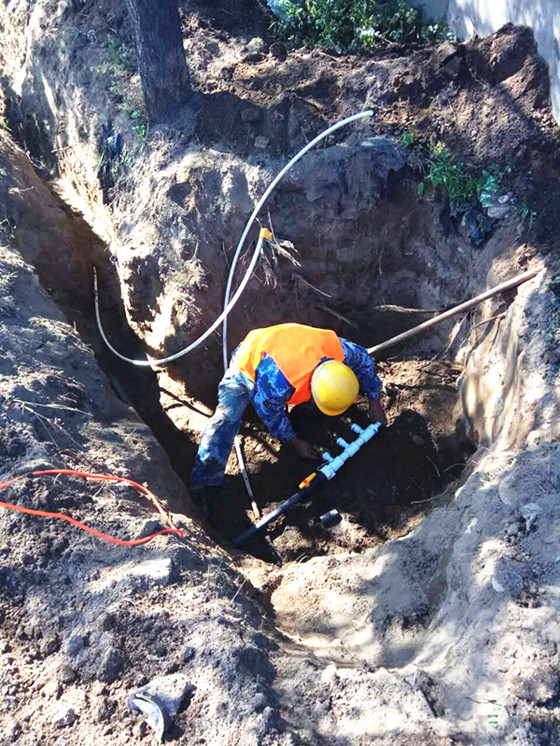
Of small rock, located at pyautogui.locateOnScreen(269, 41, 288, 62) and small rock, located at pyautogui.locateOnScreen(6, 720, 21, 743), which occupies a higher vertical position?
small rock, located at pyautogui.locateOnScreen(269, 41, 288, 62)

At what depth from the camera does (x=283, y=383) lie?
161 inches

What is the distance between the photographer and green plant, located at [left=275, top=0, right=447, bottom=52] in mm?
5297

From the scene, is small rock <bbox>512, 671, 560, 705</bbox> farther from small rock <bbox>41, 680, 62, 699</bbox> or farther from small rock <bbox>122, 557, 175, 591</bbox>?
small rock <bbox>41, 680, 62, 699</bbox>

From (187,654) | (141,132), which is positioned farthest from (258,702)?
(141,132)

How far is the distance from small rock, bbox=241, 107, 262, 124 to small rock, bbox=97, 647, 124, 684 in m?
4.24

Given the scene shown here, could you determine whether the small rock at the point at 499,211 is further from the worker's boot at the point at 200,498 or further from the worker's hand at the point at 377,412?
the worker's boot at the point at 200,498

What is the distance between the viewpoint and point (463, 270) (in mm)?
4559

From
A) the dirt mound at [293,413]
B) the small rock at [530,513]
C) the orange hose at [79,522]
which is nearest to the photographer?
the dirt mound at [293,413]

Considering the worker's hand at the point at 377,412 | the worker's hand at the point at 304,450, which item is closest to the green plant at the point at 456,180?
the worker's hand at the point at 377,412

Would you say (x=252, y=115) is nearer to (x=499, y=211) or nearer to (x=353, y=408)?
(x=499, y=211)

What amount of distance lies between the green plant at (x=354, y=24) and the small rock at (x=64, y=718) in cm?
556

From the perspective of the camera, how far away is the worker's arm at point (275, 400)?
13.5ft

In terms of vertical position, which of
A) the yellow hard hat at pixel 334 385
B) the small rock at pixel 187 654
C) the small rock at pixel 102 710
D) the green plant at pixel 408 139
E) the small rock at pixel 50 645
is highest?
the green plant at pixel 408 139

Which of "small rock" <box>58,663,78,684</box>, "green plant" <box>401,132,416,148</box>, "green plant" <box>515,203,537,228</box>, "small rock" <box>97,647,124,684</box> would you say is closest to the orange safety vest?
"green plant" <box>515,203,537,228</box>
